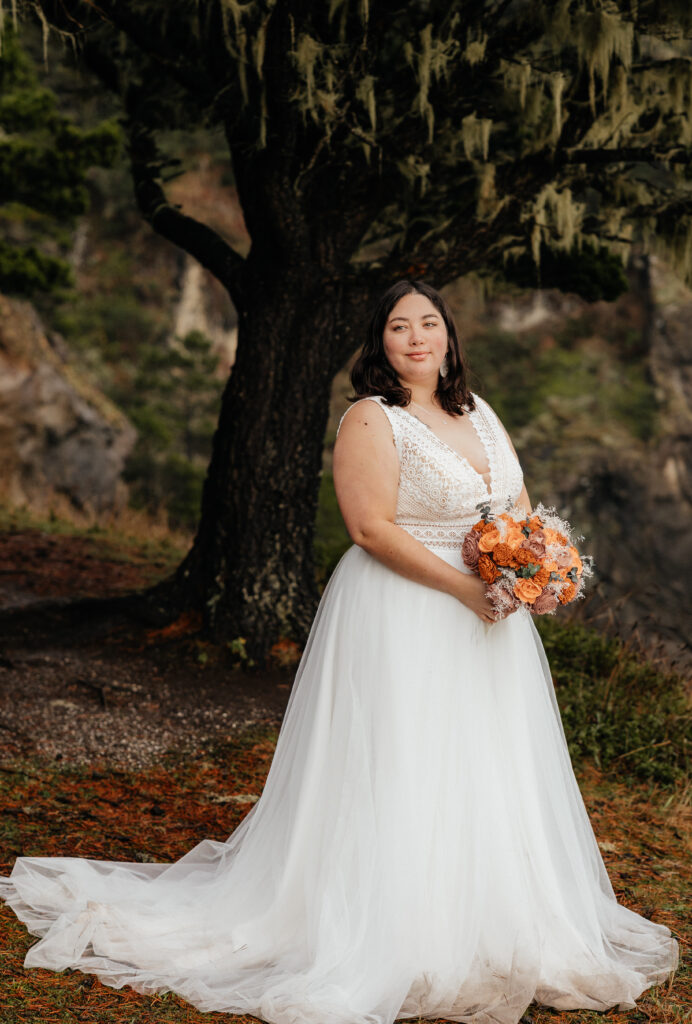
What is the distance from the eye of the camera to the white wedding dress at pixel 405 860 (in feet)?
9.75

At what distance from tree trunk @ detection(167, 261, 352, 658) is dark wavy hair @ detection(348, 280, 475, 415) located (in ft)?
10.7

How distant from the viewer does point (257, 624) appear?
6.70 metres

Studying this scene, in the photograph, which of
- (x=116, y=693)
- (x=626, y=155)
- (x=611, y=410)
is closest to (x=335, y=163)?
(x=626, y=155)

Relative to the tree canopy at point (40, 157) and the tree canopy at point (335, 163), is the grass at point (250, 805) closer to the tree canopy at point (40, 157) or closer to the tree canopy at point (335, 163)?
the tree canopy at point (335, 163)

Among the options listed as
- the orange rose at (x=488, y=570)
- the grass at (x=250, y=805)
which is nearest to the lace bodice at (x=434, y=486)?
the orange rose at (x=488, y=570)

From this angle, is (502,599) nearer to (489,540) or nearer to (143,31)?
(489,540)

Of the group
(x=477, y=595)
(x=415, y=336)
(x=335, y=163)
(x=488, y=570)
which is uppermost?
(x=335, y=163)

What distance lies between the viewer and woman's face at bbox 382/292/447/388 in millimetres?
3393

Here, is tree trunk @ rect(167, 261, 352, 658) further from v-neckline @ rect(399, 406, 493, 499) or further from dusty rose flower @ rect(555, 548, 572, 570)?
dusty rose flower @ rect(555, 548, 572, 570)

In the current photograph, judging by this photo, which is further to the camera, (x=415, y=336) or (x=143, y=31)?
(x=143, y=31)

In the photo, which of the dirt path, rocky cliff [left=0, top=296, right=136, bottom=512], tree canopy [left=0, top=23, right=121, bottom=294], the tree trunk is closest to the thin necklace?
the dirt path

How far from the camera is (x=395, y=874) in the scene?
120 inches

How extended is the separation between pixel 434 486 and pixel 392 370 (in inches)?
18.8

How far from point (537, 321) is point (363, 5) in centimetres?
2071
